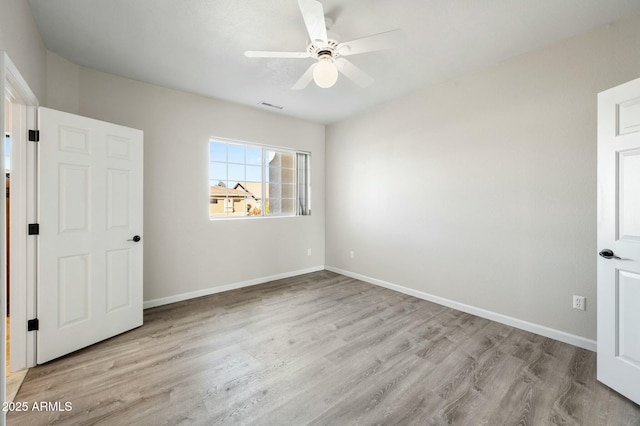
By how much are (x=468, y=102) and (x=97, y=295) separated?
4.41m

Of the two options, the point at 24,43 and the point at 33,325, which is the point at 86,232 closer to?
the point at 33,325

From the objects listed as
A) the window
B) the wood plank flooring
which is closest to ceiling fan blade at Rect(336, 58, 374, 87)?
the window

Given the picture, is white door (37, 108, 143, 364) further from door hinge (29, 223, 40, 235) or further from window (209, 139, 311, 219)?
window (209, 139, 311, 219)

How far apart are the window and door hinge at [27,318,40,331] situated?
82.6 inches

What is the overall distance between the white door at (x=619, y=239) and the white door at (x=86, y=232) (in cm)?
407

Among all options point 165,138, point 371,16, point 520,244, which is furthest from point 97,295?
point 520,244

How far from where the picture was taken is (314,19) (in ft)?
5.69

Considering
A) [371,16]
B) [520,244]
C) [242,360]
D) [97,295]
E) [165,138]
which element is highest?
[371,16]

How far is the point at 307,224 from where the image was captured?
500cm

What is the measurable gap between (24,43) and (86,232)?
4.92ft

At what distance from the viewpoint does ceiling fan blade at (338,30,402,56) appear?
1.80 m

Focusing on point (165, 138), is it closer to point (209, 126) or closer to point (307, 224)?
point (209, 126)

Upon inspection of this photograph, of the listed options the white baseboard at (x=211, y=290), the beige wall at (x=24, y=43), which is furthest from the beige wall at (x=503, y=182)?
the beige wall at (x=24, y=43)

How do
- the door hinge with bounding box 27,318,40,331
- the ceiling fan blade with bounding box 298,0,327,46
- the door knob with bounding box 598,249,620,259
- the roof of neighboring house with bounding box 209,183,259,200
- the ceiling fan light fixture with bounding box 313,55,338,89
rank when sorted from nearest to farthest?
the ceiling fan blade with bounding box 298,0,327,46, the door knob with bounding box 598,249,620,259, the ceiling fan light fixture with bounding box 313,55,338,89, the door hinge with bounding box 27,318,40,331, the roof of neighboring house with bounding box 209,183,259,200
